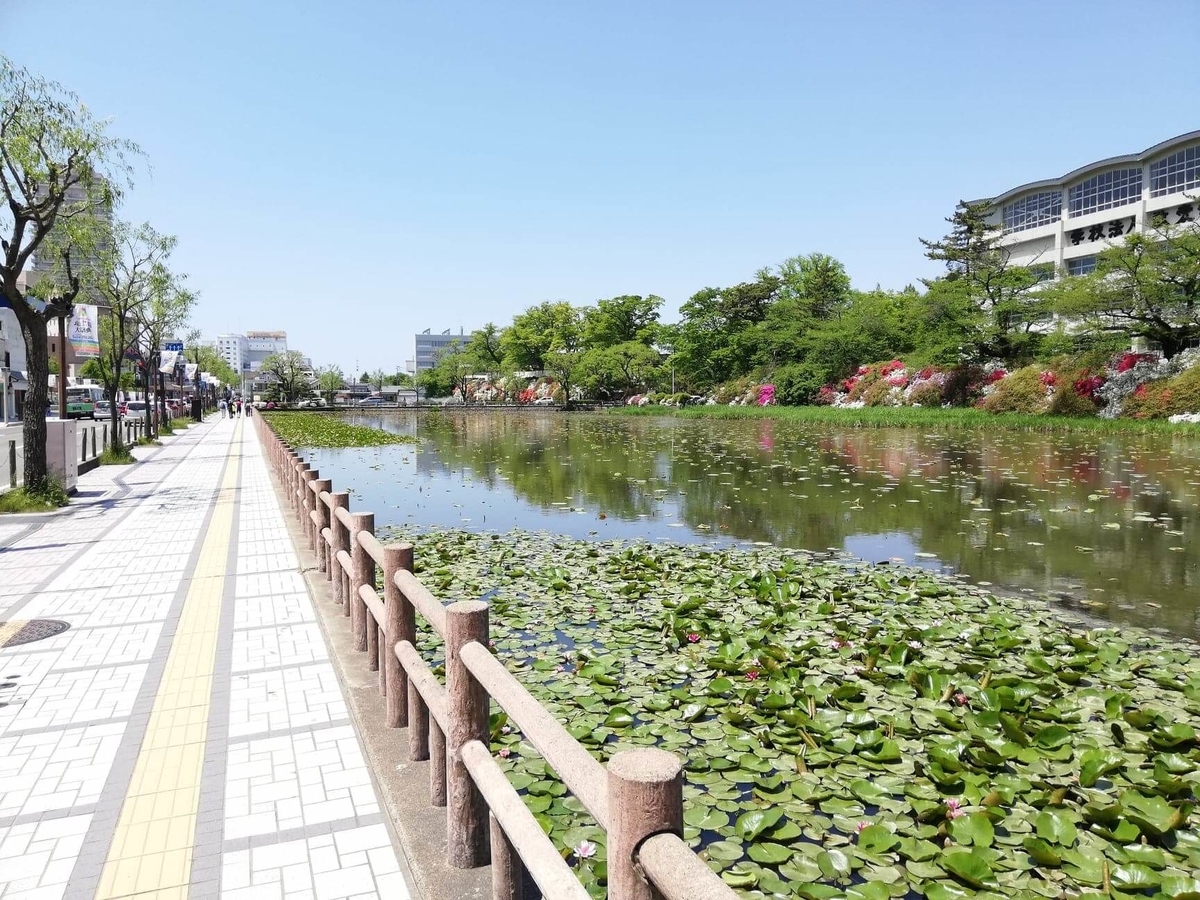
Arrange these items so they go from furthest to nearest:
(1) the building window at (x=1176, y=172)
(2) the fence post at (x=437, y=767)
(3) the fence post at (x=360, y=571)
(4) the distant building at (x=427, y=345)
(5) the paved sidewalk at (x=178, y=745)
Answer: (4) the distant building at (x=427, y=345) < (1) the building window at (x=1176, y=172) < (3) the fence post at (x=360, y=571) < (2) the fence post at (x=437, y=767) < (5) the paved sidewalk at (x=178, y=745)

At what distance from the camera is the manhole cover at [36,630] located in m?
5.52

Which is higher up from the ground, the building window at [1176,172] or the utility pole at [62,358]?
the building window at [1176,172]

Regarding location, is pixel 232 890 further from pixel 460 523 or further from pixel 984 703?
pixel 460 523

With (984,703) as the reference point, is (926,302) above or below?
above

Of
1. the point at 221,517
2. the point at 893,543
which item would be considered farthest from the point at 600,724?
the point at 221,517

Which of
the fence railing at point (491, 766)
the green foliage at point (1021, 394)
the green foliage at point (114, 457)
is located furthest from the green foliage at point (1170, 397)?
the green foliage at point (114, 457)

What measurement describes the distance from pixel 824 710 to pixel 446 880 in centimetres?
249

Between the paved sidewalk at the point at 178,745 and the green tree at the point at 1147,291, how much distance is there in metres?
35.3

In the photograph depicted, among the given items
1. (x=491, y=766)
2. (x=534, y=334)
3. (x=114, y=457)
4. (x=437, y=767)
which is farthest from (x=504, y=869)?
(x=534, y=334)

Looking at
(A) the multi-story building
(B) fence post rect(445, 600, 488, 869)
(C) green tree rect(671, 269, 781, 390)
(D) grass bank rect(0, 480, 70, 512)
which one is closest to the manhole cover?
(B) fence post rect(445, 600, 488, 869)

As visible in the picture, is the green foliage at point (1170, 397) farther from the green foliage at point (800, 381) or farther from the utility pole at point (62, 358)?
the utility pole at point (62, 358)

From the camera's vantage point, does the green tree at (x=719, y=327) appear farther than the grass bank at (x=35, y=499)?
Yes

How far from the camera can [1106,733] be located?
163 inches

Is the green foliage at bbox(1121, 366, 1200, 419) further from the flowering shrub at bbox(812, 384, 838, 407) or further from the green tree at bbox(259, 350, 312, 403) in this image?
the green tree at bbox(259, 350, 312, 403)
